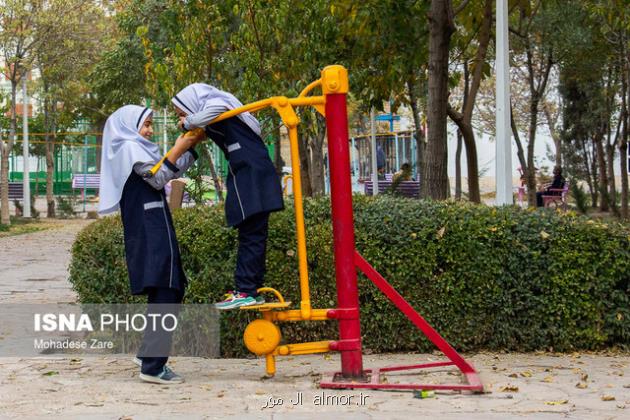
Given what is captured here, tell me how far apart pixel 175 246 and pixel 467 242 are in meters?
2.08

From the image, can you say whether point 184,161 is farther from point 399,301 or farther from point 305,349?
point 399,301

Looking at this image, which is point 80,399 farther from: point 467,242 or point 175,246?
point 467,242

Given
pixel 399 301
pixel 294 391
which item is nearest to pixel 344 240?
pixel 399 301

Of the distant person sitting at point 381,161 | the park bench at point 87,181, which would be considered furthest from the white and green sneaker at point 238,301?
the park bench at point 87,181


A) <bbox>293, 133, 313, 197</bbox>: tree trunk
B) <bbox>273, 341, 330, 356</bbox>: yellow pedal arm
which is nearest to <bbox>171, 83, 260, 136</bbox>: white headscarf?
<bbox>273, 341, 330, 356</bbox>: yellow pedal arm

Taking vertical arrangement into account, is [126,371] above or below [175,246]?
below

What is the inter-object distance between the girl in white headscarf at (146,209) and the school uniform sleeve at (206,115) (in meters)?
0.13

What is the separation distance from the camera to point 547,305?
7.59 meters

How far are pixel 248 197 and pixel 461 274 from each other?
6.26 ft

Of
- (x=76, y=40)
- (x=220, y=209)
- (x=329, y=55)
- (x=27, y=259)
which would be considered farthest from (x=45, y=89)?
(x=220, y=209)

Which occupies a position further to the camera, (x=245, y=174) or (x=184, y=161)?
(x=184, y=161)

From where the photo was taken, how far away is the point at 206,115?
6391 millimetres

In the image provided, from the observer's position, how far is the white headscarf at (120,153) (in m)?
6.55

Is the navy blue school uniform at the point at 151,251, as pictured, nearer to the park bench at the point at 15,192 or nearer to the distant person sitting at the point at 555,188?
the distant person sitting at the point at 555,188
